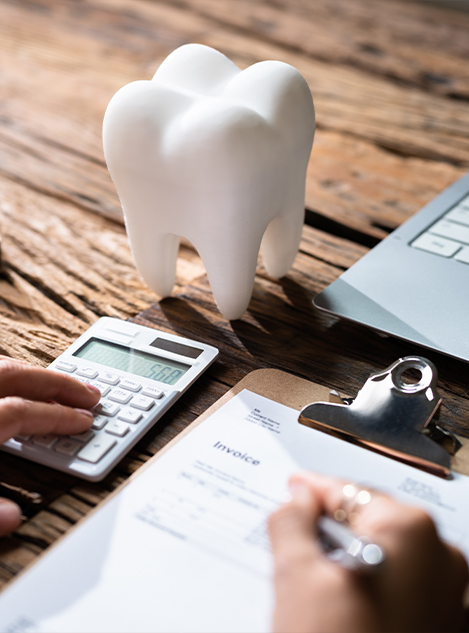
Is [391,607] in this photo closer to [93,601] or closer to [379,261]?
[93,601]

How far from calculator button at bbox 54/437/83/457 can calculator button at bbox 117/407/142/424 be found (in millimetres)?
43

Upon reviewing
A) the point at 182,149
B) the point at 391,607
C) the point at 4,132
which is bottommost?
the point at 4,132

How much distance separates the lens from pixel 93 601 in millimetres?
373

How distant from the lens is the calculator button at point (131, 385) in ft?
1.76

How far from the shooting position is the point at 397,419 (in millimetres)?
481

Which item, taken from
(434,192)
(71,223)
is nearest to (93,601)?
(71,223)

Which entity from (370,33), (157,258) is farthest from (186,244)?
(370,33)

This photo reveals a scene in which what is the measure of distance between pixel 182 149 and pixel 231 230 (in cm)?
9

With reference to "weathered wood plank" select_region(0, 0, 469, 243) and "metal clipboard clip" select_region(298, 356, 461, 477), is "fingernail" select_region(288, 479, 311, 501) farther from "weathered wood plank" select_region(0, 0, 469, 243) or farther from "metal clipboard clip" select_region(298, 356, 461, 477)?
"weathered wood plank" select_region(0, 0, 469, 243)

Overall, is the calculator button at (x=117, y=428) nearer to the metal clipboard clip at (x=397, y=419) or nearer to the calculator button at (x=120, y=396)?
the calculator button at (x=120, y=396)

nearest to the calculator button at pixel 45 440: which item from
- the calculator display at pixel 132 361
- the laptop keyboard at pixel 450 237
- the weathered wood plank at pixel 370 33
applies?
the calculator display at pixel 132 361

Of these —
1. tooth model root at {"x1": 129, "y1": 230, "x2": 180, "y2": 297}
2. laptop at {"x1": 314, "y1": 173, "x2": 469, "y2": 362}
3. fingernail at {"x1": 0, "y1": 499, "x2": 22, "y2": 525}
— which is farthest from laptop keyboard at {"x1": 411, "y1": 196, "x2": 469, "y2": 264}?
fingernail at {"x1": 0, "y1": 499, "x2": 22, "y2": 525}

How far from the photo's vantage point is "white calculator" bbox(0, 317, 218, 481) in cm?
47

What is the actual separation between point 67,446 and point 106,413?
0.16 feet
